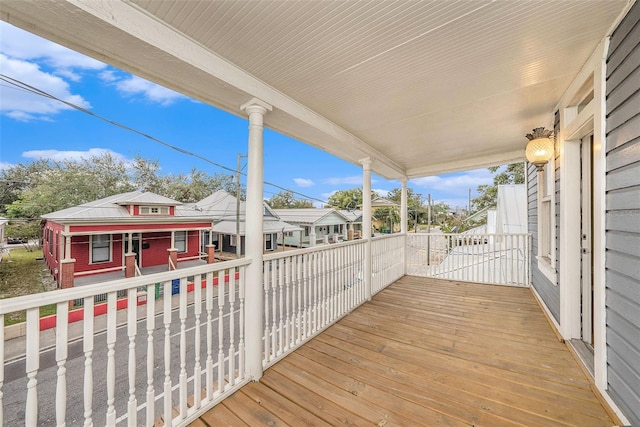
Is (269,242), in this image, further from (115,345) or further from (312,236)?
(115,345)

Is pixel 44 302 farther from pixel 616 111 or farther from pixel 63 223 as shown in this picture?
pixel 616 111

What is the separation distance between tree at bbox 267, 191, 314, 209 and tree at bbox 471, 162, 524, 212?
35.8 feet

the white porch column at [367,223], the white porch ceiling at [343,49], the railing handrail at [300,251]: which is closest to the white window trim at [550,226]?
the white porch ceiling at [343,49]

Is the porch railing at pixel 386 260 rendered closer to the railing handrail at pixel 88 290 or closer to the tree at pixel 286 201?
the tree at pixel 286 201

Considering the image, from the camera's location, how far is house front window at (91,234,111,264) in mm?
1316

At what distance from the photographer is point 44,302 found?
1084 mm

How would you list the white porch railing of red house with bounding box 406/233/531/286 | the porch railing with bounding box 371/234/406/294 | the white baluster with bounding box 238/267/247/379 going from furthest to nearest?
1. the white porch railing of red house with bounding box 406/233/531/286
2. the porch railing with bounding box 371/234/406/294
3. the white baluster with bounding box 238/267/247/379

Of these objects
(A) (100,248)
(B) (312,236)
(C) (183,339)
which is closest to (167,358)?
(C) (183,339)

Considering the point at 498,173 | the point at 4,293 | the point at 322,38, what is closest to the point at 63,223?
the point at 4,293

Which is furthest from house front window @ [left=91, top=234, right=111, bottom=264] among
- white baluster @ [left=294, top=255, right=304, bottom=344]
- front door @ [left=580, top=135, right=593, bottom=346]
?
front door @ [left=580, top=135, right=593, bottom=346]

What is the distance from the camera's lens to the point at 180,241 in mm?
1650

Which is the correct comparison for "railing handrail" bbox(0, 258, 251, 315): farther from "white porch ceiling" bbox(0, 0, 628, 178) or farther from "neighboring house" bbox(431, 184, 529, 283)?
"neighboring house" bbox(431, 184, 529, 283)

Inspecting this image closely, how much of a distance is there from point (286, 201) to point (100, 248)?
2532 mm

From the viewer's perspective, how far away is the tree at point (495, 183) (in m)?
12.9
